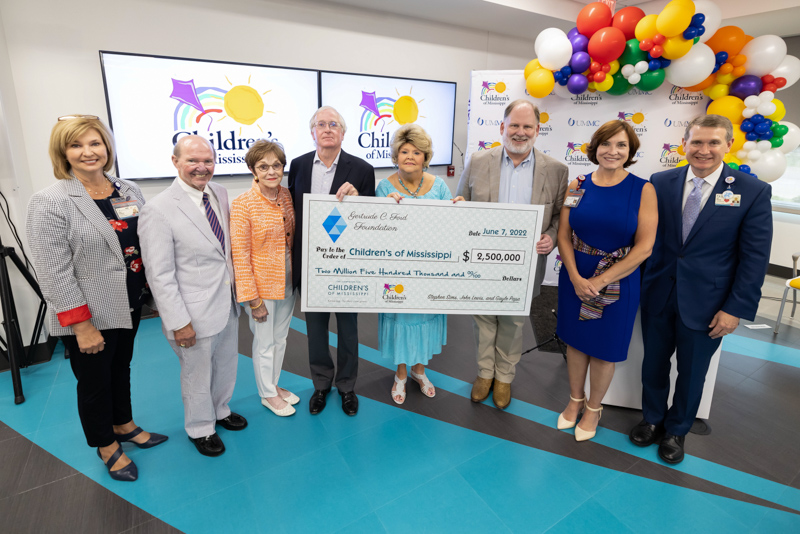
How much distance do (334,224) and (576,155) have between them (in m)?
3.53

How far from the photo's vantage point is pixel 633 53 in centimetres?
387

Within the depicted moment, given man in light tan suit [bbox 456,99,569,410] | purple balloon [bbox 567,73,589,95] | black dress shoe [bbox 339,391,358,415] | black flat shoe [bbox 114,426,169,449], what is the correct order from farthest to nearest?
purple balloon [bbox 567,73,589,95] → black dress shoe [bbox 339,391,358,415] → man in light tan suit [bbox 456,99,569,410] → black flat shoe [bbox 114,426,169,449]

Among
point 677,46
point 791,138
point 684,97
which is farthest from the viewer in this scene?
point 684,97

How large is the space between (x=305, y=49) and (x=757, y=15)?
528cm

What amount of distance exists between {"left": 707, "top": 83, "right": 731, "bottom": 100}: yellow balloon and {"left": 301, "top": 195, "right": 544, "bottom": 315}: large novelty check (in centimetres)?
318

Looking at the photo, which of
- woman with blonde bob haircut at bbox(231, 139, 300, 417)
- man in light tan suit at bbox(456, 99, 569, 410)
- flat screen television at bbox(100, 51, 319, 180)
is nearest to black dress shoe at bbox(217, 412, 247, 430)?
woman with blonde bob haircut at bbox(231, 139, 300, 417)

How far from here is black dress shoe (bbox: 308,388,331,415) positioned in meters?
2.75

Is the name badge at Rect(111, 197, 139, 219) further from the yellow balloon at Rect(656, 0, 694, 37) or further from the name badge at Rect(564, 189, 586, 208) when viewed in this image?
A: the yellow balloon at Rect(656, 0, 694, 37)

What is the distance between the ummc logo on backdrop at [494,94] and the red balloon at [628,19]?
1243mm

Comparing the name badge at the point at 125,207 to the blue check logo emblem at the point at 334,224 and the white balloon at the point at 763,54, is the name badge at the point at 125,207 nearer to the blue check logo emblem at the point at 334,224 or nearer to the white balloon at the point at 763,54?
the blue check logo emblem at the point at 334,224

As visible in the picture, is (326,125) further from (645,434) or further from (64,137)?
(645,434)

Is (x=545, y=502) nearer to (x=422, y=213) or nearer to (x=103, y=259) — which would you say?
(x=422, y=213)

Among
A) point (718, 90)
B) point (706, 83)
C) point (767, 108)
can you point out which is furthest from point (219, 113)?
point (767, 108)

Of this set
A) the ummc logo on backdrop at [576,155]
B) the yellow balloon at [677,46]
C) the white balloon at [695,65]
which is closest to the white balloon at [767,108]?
the white balloon at [695,65]
